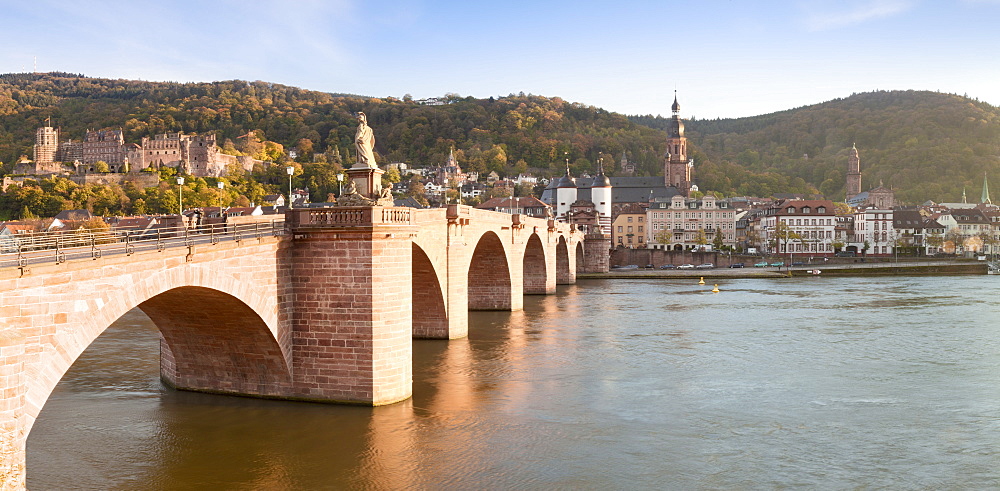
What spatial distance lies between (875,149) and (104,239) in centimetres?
16433

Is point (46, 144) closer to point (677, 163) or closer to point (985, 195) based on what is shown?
point (677, 163)

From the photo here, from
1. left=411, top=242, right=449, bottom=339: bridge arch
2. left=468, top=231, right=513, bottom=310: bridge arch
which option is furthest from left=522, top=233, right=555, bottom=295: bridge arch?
left=411, top=242, right=449, bottom=339: bridge arch

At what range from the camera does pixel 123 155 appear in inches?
5379

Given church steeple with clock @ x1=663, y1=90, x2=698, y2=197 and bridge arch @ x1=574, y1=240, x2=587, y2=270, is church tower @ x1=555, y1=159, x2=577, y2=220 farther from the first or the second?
bridge arch @ x1=574, y1=240, x2=587, y2=270

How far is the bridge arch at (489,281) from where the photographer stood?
42.7m

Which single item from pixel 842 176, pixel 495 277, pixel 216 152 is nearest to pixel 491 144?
pixel 216 152

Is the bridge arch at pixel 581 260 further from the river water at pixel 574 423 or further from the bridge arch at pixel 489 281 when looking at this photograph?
the river water at pixel 574 423

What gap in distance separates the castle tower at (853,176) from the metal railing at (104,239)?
143609 millimetres

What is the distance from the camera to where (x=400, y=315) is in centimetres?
1956

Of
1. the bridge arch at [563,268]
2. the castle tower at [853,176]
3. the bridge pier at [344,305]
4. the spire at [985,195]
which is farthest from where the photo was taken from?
the castle tower at [853,176]

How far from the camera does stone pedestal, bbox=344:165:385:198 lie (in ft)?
67.7

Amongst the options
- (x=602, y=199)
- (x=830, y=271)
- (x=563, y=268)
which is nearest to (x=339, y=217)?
(x=563, y=268)

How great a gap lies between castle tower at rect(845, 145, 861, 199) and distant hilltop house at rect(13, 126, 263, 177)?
108 metres

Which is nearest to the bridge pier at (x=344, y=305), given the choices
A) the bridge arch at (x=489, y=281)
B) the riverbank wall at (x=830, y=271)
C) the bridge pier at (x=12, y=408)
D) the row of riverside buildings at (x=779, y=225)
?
the bridge pier at (x=12, y=408)
